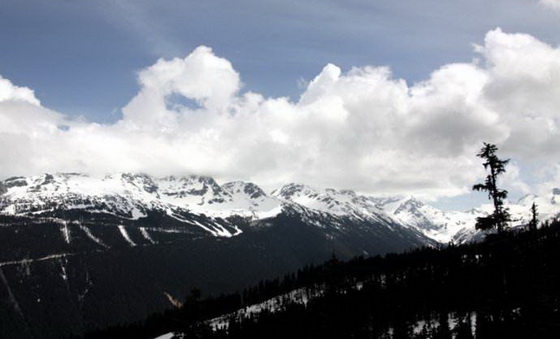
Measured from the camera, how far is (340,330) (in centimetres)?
14788

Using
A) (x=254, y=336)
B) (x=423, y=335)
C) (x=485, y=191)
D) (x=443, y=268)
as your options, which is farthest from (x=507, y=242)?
(x=443, y=268)

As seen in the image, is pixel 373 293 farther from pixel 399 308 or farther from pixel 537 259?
pixel 537 259

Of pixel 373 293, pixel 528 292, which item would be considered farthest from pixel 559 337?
pixel 373 293

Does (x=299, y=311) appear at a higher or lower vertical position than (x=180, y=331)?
lower

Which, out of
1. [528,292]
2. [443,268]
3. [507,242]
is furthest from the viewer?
[443,268]

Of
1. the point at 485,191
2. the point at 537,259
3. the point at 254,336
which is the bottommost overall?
the point at 254,336

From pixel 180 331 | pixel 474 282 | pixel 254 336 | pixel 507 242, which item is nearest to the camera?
pixel 507 242

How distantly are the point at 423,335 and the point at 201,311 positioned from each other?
9204cm

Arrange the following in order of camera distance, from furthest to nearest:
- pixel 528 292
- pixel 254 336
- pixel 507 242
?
1. pixel 254 336
2. pixel 528 292
3. pixel 507 242

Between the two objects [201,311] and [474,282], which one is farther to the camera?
[474,282]

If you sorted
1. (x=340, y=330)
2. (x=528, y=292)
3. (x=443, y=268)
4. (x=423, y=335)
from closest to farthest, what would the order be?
(x=528, y=292)
(x=423, y=335)
(x=340, y=330)
(x=443, y=268)

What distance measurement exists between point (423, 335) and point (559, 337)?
3193 inches

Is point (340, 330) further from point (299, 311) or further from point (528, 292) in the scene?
point (528, 292)

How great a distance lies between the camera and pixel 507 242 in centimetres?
3183
